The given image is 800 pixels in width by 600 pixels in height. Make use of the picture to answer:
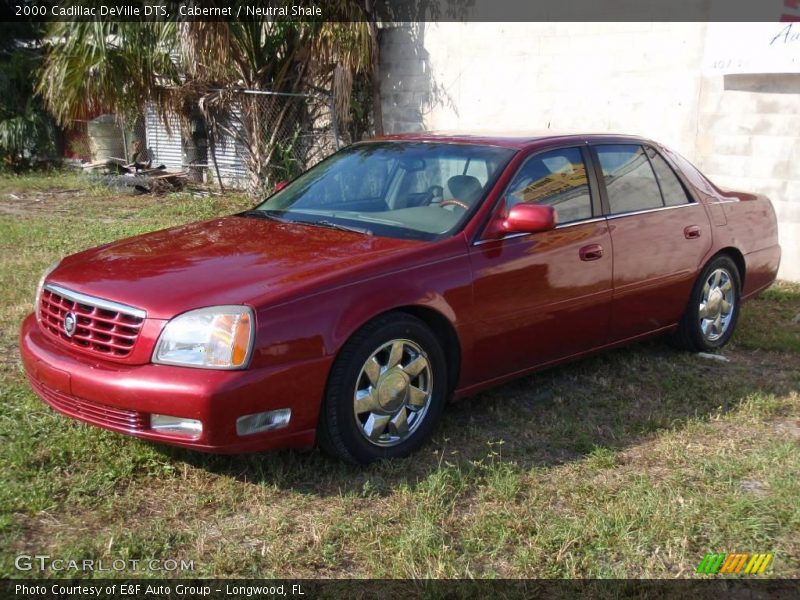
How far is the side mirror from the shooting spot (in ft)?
14.4

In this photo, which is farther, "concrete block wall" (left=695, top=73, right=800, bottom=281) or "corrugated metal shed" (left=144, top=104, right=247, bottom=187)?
"corrugated metal shed" (left=144, top=104, right=247, bottom=187)

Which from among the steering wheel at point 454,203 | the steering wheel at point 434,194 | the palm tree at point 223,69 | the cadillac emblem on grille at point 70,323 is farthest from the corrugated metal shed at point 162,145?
the cadillac emblem on grille at point 70,323

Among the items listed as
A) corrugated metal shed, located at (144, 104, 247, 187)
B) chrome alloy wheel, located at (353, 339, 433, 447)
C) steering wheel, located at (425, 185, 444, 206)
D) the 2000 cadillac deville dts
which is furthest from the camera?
corrugated metal shed, located at (144, 104, 247, 187)

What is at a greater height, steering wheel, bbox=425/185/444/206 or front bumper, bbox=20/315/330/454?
steering wheel, bbox=425/185/444/206

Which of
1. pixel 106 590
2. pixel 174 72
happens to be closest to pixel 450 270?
pixel 106 590

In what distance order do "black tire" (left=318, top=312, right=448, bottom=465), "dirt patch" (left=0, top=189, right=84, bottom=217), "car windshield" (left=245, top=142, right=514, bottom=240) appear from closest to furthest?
"black tire" (left=318, top=312, right=448, bottom=465), "car windshield" (left=245, top=142, right=514, bottom=240), "dirt patch" (left=0, top=189, right=84, bottom=217)

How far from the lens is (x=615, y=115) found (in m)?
9.13

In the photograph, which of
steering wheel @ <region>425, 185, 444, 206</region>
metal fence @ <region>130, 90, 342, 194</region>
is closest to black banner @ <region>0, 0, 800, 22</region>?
metal fence @ <region>130, 90, 342, 194</region>

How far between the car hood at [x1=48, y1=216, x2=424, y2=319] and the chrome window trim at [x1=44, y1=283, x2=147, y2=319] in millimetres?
24

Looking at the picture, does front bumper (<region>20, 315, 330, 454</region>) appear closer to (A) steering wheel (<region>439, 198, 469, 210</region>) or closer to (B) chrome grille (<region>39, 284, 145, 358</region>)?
(B) chrome grille (<region>39, 284, 145, 358</region>)

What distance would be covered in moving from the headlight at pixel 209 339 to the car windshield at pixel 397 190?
3.67ft

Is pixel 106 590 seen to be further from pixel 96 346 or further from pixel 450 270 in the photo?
pixel 450 270

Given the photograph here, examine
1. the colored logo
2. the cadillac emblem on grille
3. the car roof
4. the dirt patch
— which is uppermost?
the car roof

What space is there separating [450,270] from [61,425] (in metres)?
2.09
